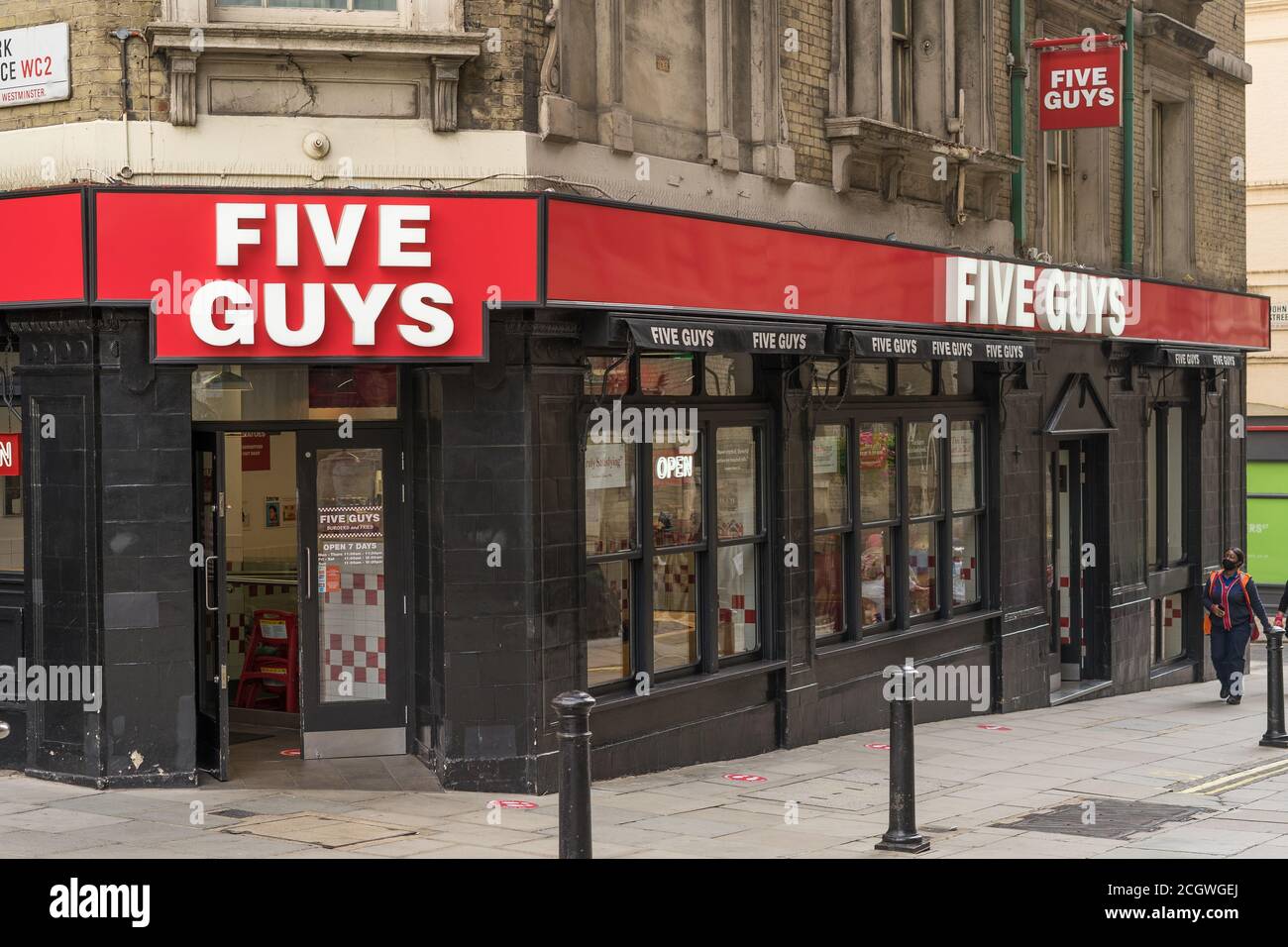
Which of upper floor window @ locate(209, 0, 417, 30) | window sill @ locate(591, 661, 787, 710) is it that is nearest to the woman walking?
window sill @ locate(591, 661, 787, 710)

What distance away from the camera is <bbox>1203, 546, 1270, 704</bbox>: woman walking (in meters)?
17.1

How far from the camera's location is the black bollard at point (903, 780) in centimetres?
891

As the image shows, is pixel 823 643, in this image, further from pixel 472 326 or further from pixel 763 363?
pixel 472 326

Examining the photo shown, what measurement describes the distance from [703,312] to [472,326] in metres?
2.01

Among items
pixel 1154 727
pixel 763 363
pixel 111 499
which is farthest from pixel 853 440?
pixel 111 499

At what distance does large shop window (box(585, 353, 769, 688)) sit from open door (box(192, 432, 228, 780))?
248 cm

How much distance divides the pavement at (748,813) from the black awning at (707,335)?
3036 mm

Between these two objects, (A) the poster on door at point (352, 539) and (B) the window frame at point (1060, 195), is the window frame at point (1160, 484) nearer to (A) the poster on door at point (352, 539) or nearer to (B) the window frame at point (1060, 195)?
(B) the window frame at point (1060, 195)

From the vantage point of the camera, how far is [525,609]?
10367mm

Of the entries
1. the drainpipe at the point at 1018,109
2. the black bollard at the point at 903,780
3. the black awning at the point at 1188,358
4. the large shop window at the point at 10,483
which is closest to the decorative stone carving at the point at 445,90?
the large shop window at the point at 10,483

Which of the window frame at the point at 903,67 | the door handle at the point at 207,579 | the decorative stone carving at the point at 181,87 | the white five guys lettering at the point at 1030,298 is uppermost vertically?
the window frame at the point at 903,67

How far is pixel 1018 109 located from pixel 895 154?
118 inches

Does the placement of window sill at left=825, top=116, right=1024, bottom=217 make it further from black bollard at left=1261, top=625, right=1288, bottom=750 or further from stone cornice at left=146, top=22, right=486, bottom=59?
black bollard at left=1261, top=625, right=1288, bottom=750

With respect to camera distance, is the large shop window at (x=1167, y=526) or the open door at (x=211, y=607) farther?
the large shop window at (x=1167, y=526)
